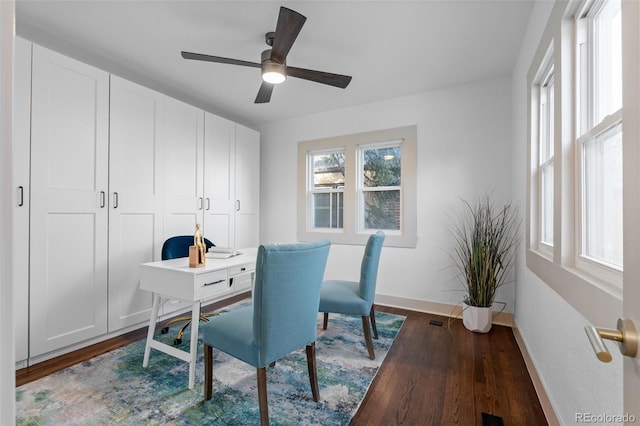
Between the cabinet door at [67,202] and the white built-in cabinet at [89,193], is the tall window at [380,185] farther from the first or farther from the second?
the cabinet door at [67,202]

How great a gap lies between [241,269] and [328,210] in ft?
6.79

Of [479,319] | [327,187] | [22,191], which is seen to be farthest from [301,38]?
[479,319]

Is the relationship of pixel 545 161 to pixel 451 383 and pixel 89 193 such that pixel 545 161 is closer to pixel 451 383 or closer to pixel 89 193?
pixel 451 383

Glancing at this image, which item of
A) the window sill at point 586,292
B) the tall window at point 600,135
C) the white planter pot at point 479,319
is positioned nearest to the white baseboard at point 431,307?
the white planter pot at point 479,319

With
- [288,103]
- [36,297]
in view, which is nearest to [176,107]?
[288,103]

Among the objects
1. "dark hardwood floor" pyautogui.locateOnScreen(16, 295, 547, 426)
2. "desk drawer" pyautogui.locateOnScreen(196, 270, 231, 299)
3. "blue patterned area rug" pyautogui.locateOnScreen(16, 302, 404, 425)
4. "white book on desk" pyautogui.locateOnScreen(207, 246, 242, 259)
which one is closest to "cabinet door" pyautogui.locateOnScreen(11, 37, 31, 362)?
"dark hardwood floor" pyautogui.locateOnScreen(16, 295, 547, 426)

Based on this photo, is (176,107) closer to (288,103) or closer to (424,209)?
(288,103)

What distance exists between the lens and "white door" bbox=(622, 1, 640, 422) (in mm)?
512

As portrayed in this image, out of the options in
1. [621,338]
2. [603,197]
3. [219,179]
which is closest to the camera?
[621,338]

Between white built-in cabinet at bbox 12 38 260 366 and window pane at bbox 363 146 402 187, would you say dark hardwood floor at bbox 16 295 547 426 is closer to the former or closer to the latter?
white built-in cabinet at bbox 12 38 260 366

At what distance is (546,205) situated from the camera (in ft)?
6.59

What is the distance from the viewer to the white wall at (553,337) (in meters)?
1.02

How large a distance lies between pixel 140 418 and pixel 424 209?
3.01m

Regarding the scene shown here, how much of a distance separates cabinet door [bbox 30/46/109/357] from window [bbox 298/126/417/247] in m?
2.33
